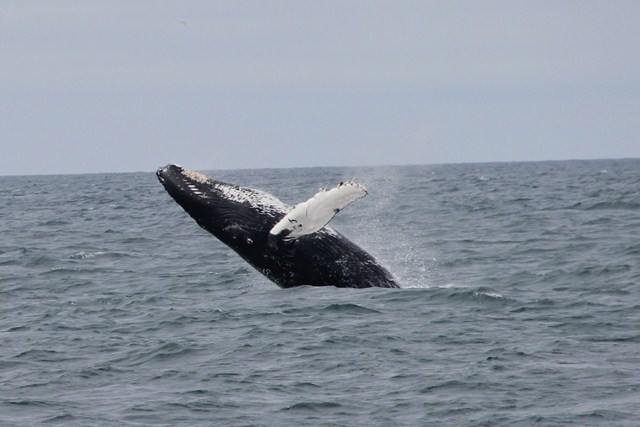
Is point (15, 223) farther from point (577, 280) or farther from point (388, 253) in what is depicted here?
point (577, 280)

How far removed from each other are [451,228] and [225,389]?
64.3ft

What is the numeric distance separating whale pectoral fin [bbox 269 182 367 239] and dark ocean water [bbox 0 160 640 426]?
1.45 metres

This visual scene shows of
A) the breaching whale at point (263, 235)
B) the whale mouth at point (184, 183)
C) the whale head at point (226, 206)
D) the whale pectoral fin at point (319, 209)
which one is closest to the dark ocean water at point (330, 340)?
the breaching whale at point (263, 235)

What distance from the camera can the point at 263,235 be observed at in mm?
14922

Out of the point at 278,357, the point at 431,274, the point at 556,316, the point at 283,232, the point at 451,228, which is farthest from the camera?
the point at 451,228

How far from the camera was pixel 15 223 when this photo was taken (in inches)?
1505

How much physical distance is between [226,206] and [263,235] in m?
0.73

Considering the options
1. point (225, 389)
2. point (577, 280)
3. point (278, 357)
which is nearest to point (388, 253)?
point (577, 280)

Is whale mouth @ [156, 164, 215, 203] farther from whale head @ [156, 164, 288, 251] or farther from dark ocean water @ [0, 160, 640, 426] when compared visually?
dark ocean water @ [0, 160, 640, 426]

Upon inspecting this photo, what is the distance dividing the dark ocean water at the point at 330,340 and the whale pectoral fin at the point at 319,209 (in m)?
1.45

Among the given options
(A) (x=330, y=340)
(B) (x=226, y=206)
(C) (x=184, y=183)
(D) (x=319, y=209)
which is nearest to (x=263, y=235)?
(B) (x=226, y=206)

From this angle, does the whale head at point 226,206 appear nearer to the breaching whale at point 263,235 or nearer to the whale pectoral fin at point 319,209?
the breaching whale at point 263,235

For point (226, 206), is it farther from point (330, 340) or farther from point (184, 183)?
point (330, 340)

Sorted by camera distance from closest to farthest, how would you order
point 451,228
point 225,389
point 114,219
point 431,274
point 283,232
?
1. point 225,389
2. point 283,232
3. point 431,274
4. point 451,228
5. point 114,219
